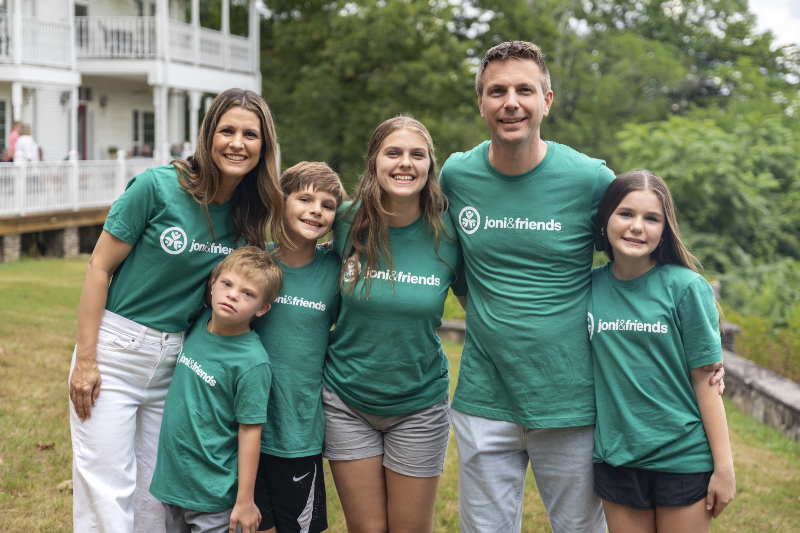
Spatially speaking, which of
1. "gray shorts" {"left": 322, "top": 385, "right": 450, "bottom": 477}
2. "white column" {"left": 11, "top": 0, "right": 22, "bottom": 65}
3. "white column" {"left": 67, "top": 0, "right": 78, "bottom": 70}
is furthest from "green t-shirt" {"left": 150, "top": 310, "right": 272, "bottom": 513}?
"white column" {"left": 67, "top": 0, "right": 78, "bottom": 70}

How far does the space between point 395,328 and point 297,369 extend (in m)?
0.48

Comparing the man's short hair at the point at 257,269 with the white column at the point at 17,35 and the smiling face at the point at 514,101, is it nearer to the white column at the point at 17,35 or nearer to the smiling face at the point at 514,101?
the smiling face at the point at 514,101

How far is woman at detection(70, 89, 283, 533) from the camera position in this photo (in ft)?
10.0

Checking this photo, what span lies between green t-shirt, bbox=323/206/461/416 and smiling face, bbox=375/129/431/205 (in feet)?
0.61

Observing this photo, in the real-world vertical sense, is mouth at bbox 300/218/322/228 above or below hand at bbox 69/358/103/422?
above

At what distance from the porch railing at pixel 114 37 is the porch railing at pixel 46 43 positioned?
103 cm

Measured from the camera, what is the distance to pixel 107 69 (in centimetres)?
1953

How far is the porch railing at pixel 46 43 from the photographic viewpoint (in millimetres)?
17531

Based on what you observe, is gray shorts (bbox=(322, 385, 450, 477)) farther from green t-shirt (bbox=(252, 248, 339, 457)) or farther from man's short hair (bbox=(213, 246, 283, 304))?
man's short hair (bbox=(213, 246, 283, 304))

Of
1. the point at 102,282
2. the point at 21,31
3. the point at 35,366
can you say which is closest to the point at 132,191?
the point at 102,282

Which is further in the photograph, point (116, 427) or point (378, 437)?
point (378, 437)

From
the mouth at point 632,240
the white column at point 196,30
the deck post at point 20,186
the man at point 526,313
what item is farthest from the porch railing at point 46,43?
the mouth at point 632,240

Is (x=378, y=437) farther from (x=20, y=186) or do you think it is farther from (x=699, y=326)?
(x=20, y=186)

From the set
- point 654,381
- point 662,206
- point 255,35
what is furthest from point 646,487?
point 255,35
